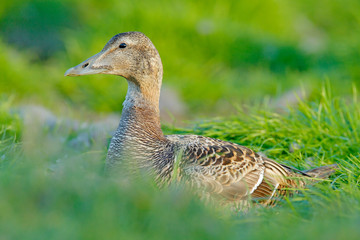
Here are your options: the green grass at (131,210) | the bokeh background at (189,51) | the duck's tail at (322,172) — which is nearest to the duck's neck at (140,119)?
the green grass at (131,210)

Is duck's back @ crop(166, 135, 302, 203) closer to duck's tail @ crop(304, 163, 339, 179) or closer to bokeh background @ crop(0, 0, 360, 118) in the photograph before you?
duck's tail @ crop(304, 163, 339, 179)

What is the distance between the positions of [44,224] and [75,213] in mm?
205

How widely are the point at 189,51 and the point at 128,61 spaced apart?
4.96 metres

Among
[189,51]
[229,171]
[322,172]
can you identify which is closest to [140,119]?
[229,171]

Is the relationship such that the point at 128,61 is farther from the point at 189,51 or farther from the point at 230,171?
the point at 189,51


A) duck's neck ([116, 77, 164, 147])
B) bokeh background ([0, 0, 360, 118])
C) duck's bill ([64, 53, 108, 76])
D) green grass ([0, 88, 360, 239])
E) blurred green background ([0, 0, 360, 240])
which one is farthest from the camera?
bokeh background ([0, 0, 360, 118])

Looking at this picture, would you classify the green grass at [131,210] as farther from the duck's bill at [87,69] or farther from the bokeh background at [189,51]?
the bokeh background at [189,51]

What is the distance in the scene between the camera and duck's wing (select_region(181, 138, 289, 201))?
3.54m

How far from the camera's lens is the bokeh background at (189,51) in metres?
7.38

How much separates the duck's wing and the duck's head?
62 centimetres

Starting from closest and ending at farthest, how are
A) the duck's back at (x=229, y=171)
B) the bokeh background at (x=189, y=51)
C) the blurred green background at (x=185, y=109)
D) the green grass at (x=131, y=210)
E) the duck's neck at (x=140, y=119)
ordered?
the green grass at (x=131, y=210)
the blurred green background at (x=185, y=109)
the duck's back at (x=229, y=171)
the duck's neck at (x=140, y=119)
the bokeh background at (x=189, y=51)

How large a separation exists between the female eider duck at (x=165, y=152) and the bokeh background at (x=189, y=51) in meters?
2.41

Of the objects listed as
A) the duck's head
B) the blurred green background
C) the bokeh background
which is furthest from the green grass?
the bokeh background

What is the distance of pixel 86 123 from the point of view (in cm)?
→ 550
